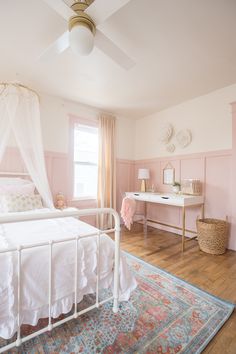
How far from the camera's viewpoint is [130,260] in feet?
8.33

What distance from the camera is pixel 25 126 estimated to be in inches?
100

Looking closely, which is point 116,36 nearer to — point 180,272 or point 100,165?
point 100,165

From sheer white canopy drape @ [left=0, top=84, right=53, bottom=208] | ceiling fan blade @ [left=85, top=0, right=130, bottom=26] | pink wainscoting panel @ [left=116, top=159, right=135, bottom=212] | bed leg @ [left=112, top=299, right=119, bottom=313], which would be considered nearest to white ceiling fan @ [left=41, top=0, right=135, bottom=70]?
ceiling fan blade @ [left=85, top=0, right=130, bottom=26]

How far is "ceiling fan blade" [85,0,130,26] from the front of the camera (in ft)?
4.35

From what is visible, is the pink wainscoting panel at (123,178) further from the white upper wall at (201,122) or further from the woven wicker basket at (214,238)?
the woven wicker basket at (214,238)

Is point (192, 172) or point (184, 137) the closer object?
point (192, 172)

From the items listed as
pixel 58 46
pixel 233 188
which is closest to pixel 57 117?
pixel 58 46

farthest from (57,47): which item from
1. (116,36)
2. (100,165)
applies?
(100,165)

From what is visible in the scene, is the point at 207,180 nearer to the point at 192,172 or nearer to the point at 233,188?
the point at 192,172

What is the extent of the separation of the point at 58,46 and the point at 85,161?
2361 millimetres

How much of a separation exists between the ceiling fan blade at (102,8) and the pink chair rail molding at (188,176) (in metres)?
2.32

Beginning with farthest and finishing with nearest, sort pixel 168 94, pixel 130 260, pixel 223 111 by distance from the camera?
pixel 168 94 → pixel 223 111 → pixel 130 260

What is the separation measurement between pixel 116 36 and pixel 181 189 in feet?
8.72

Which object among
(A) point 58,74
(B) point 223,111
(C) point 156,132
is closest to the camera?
(A) point 58,74
